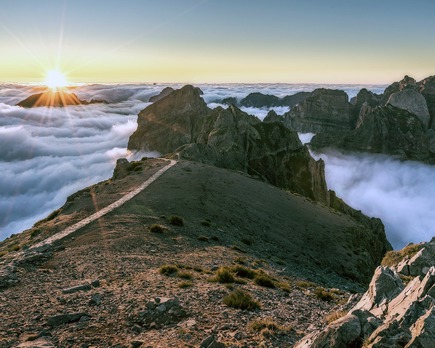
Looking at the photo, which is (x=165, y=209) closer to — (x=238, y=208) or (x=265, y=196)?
(x=238, y=208)

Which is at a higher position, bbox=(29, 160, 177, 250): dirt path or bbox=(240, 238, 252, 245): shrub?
bbox=(29, 160, 177, 250): dirt path

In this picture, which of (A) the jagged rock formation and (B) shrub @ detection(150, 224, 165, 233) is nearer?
(B) shrub @ detection(150, 224, 165, 233)

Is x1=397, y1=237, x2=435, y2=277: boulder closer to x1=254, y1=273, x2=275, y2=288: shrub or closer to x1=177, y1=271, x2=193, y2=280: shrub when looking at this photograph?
x1=254, y1=273, x2=275, y2=288: shrub

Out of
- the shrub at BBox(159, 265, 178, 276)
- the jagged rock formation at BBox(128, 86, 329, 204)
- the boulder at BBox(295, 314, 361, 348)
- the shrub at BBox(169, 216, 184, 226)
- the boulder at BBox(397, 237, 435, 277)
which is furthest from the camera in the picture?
the jagged rock formation at BBox(128, 86, 329, 204)

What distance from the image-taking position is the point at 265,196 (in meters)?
69.8

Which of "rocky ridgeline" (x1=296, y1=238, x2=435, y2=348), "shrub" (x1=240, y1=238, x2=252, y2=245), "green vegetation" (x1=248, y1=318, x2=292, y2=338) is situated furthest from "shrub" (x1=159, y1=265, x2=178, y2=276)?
"shrub" (x1=240, y1=238, x2=252, y2=245)

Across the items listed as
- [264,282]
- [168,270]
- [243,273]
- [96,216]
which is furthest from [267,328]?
[96,216]

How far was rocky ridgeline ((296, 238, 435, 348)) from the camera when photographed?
9562 millimetres

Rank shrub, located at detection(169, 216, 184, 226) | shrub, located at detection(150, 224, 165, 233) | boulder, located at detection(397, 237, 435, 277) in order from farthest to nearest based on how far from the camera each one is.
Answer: shrub, located at detection(169, 216, 184, 226) → shrub, located at detection(150, 224, 165, 233) → boulder, located at detection(397, 237, 435, 277)

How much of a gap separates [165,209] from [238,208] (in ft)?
48.3

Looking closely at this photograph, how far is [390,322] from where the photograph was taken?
10477 mm

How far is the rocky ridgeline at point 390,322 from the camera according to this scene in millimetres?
9562

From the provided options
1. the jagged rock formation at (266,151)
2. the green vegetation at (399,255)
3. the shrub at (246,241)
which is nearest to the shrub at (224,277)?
the green vegetation at (399,255)

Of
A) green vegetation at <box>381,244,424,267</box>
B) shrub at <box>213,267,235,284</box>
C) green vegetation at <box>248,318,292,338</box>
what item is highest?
green vegetation at <box>248,318,292,338</box>
